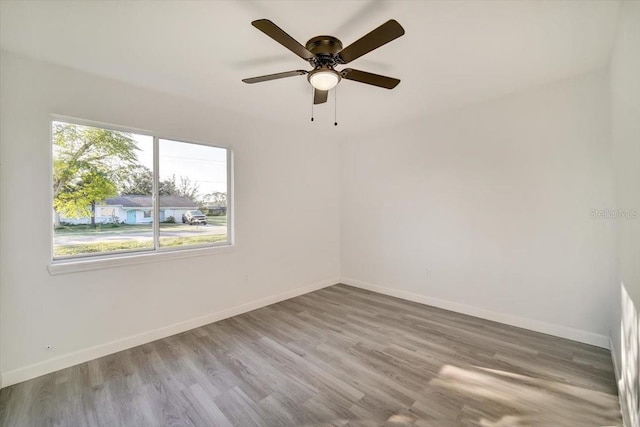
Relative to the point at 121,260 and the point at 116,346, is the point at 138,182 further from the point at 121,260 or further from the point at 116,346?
the point at 116,346

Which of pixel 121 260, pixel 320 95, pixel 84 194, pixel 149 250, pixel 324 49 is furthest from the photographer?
pixel 149 250

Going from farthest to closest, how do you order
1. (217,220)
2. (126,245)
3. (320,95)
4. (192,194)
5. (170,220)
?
(217,220)
(192,194)
(170,220)
(126,245)
(320,95)

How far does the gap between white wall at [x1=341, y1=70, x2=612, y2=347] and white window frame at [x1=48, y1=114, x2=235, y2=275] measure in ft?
7.54

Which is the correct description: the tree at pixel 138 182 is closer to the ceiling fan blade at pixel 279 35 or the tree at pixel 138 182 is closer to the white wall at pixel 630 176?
the ceiling fan blade at pixel 279 35

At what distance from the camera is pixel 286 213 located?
416 cm

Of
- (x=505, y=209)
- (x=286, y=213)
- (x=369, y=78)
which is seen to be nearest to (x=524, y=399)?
(x=505, y=209)

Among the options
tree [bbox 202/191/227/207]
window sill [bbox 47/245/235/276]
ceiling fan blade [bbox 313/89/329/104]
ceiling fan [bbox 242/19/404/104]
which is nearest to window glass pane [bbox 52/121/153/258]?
window sill [bbox 47/245/235/276]

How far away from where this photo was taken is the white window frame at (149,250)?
238 cm

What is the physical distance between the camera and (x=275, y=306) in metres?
3.81

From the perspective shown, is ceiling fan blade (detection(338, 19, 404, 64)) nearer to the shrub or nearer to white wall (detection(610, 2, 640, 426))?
white wall (detection(610, 2, 640, 426))

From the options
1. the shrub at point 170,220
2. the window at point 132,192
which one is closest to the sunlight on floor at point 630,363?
the window at point 132,192

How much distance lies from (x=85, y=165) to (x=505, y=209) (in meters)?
4.51

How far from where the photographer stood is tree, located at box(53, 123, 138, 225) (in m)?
2.44

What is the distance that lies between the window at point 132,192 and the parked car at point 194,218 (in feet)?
0.04
